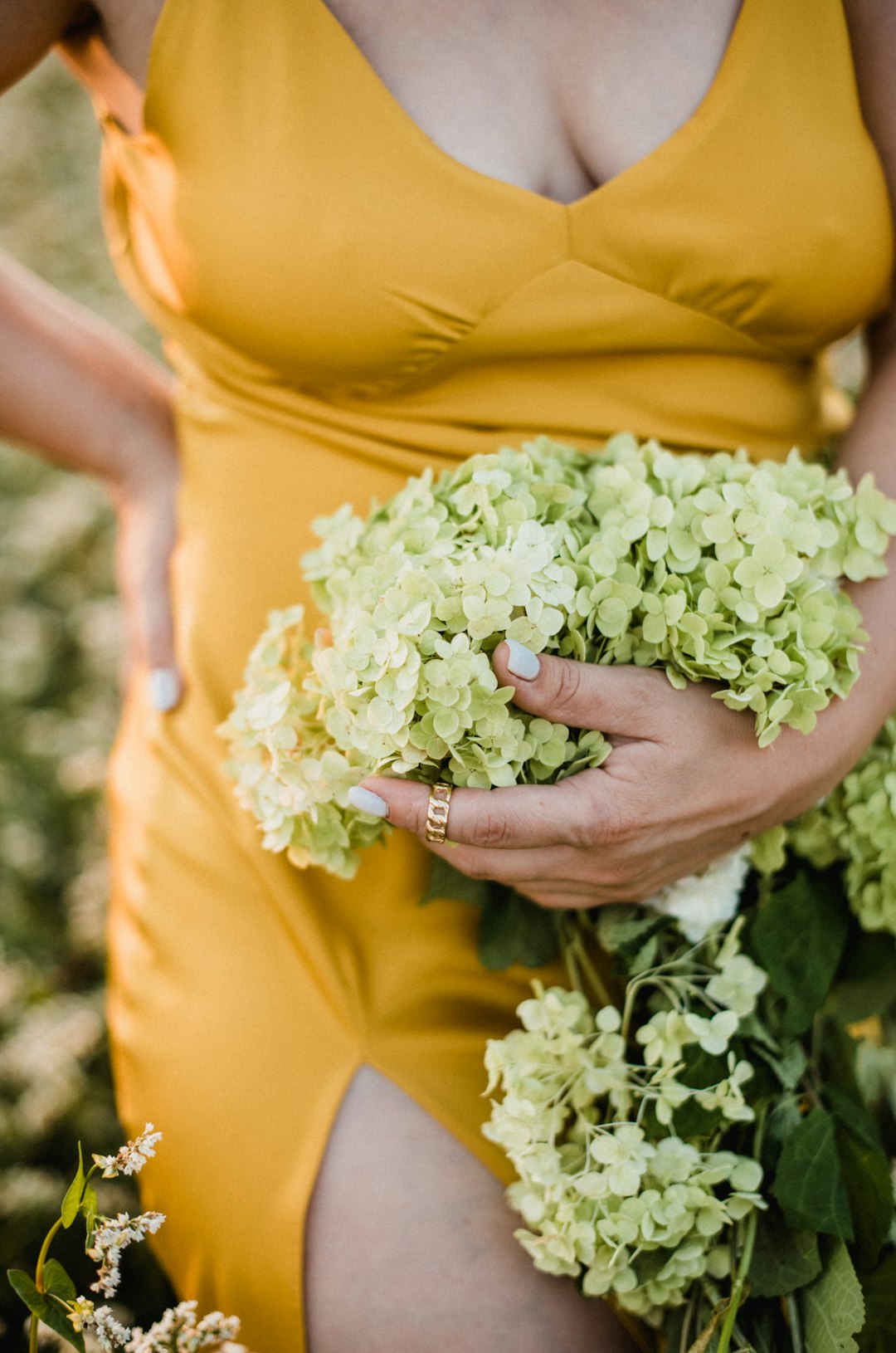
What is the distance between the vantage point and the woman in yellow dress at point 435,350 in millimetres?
1191

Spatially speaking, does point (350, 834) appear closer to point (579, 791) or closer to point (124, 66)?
point (579, 791)

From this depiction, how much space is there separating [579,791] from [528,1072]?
35 centimetres

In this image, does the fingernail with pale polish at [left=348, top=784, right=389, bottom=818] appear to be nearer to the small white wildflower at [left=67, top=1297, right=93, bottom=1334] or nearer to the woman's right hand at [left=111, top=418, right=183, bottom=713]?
the small white wildflower at [left=67, top=1297, right=93, bottom=1334]

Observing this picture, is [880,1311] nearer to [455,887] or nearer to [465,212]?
[455,887]

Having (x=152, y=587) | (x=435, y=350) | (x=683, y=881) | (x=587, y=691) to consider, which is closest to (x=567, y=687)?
(x=587, y=691)

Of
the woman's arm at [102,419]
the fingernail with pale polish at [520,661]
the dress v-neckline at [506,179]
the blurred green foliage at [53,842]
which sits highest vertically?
the dress v-neckline at [506,179]

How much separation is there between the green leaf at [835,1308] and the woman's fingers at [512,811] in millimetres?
586

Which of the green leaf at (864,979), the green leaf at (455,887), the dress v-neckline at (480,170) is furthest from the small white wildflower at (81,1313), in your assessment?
the dress v-neckline at (480,170)

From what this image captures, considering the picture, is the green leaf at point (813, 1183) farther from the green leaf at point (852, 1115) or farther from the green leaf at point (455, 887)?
the green leaf at point (455, 887)

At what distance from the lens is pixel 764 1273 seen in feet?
3.59

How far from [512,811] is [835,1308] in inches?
27.4

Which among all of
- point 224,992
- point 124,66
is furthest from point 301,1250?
point 124,66

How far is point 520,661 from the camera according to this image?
919 millimetres

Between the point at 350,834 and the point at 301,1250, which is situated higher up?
the point at 350,834
